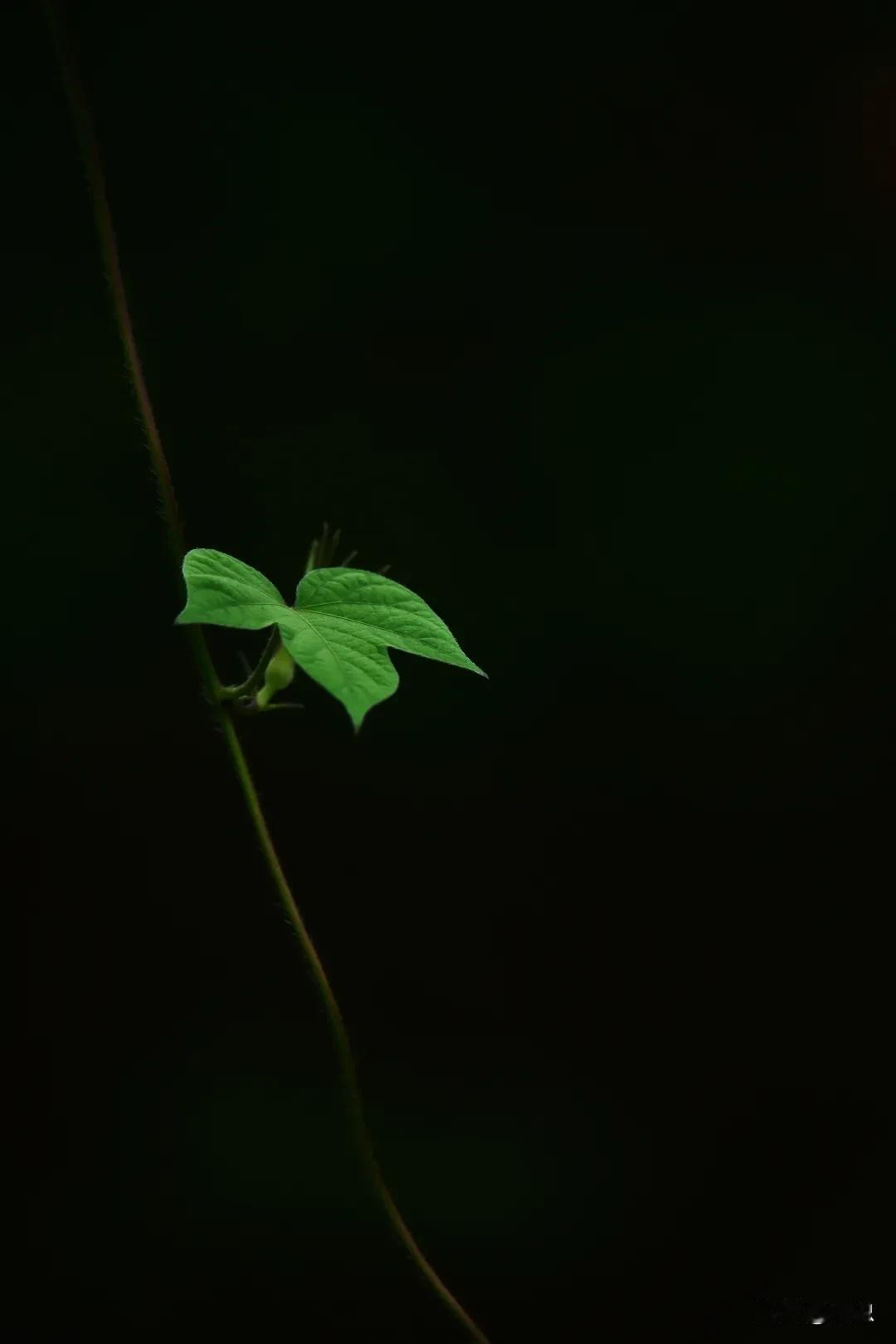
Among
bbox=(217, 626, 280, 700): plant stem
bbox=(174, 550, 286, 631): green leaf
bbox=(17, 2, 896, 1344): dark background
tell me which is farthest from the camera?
bbox=(17, 2, 896, 1344): dark background

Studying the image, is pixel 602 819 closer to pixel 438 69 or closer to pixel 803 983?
pixel 803 983

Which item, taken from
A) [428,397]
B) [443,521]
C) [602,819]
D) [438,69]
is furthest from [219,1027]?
[438,69]

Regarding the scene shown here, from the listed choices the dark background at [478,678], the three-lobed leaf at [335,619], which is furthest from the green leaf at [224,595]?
the dark background at [478,678]

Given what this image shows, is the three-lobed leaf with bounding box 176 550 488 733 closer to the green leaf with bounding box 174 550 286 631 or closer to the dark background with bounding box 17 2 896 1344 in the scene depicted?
the green leaf with bounding box 174 550 286 631

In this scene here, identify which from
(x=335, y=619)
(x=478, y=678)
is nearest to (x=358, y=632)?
(x=335, y=619)

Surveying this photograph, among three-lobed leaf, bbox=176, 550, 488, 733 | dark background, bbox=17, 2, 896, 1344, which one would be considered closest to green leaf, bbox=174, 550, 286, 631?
three-lobed leaf, bbox=176, 550, 488, 733

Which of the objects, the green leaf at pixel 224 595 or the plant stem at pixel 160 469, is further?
the plant stem at pixel 160 469

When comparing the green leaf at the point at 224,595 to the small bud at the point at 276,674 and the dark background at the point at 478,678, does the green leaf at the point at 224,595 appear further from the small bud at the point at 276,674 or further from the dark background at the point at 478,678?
the dark background at the point at 478,678
